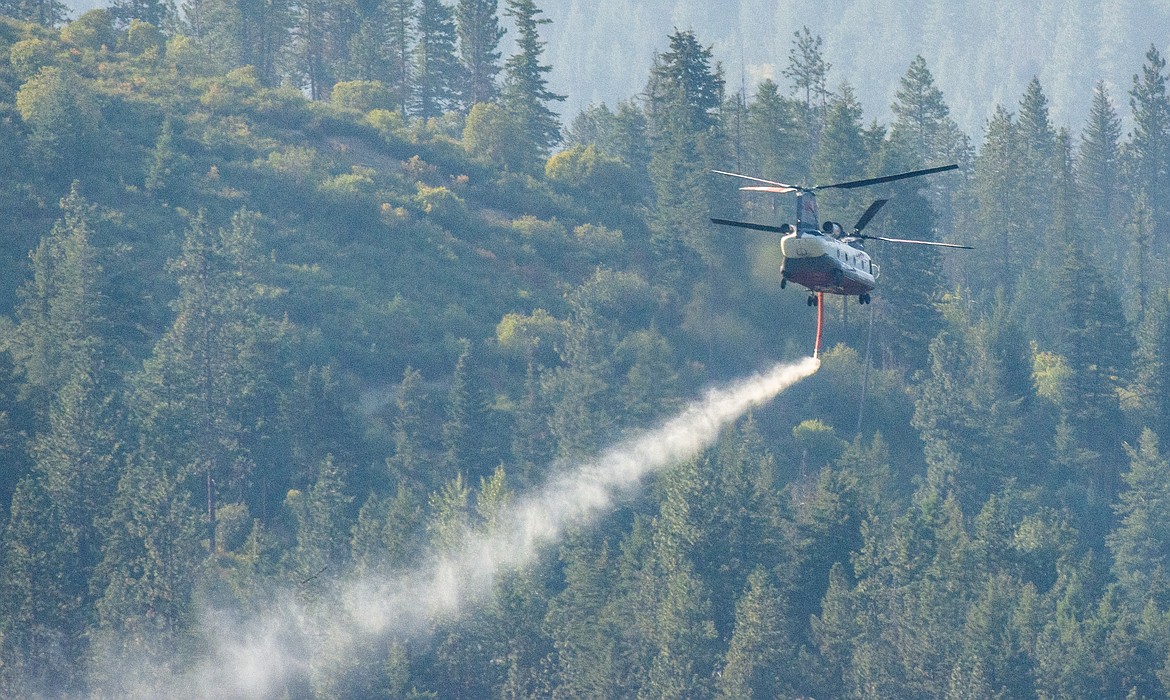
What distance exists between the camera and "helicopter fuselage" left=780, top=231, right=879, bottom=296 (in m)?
54.6

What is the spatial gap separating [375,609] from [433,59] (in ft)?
303

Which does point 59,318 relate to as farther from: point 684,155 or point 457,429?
point 684,155

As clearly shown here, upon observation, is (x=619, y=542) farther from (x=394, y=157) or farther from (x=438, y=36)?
(x=438, y=36)

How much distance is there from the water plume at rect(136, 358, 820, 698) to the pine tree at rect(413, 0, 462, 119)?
78.3m

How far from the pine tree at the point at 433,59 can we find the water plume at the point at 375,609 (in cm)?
7825

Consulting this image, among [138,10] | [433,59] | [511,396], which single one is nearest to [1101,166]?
[433,59]

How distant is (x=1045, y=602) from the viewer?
9588cm

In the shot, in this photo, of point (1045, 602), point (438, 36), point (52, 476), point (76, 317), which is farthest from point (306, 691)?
point (438, 36)

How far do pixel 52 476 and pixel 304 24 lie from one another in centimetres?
8723

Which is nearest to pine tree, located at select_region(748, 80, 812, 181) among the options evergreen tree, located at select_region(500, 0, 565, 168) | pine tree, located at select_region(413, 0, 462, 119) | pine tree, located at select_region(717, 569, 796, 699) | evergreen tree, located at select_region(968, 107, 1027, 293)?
evergreen tree, located at select_region(500, 0, 565, 168)

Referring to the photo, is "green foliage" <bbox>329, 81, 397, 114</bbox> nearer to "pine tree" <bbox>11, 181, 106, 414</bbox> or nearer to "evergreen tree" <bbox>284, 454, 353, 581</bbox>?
"pine tree" <bbox>11, 181, 106, 414</bbox>


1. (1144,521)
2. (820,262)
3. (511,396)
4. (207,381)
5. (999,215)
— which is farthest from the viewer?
(999,215)

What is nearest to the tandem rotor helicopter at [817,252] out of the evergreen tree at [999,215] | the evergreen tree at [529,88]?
the evergreen tree at [529,88]

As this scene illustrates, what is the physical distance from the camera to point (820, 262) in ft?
180
